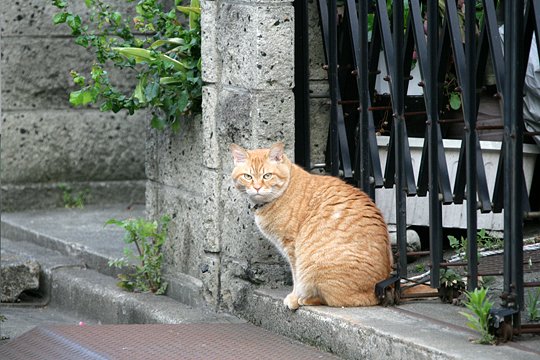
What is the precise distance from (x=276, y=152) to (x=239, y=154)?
19cm

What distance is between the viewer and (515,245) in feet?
12.9

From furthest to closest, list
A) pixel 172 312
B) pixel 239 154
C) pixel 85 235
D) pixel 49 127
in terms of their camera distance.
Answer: pixel 49 127
pixel 85 235
pixel 172 312
pixel 239 154

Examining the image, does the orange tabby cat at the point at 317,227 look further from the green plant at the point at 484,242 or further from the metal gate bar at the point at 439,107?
the green plant at the point at 484,242

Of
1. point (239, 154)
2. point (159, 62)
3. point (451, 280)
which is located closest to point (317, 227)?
point (239, 154)

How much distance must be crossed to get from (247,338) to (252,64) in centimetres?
127

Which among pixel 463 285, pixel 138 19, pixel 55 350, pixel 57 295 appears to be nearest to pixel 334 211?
pixel 463 285

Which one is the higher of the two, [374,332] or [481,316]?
[481,316]

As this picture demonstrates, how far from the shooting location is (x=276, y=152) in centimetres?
490

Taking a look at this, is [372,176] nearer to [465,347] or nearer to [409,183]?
[409,183]

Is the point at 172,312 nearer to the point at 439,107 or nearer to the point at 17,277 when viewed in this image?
the point at 17,277

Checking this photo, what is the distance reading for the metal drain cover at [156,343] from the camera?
4590mm

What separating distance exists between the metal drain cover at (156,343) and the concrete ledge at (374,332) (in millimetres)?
70

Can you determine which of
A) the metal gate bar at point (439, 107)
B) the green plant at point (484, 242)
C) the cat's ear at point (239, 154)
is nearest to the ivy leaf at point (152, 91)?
the cat's ear at point (239, 154)

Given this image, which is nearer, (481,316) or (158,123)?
(481,316)
